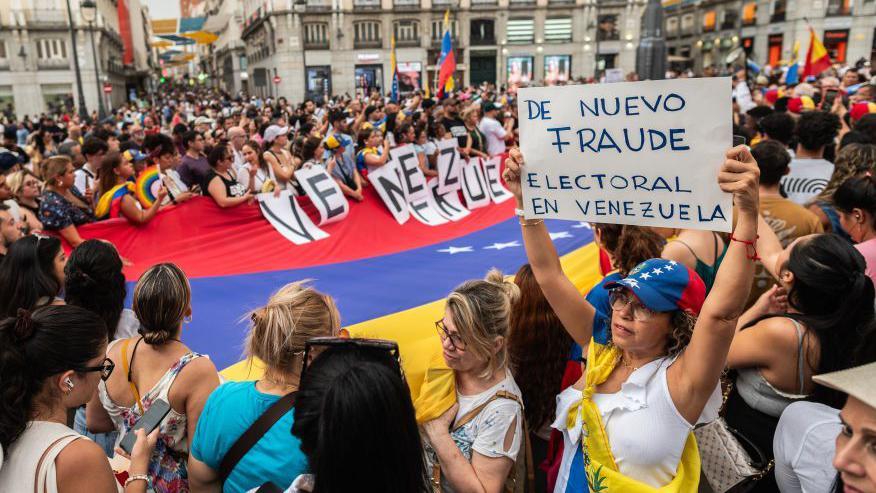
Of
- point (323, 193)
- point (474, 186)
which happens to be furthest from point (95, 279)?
point (474, 186)

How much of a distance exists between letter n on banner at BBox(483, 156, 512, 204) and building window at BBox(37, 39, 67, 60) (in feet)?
151

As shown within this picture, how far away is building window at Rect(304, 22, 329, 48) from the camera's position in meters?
49.7

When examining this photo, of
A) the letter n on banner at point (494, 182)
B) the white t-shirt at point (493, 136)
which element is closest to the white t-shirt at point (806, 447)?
the letter n on banner at point (494, 182)

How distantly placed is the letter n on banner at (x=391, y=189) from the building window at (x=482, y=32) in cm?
4699

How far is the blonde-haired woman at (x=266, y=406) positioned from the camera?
6.62 feet

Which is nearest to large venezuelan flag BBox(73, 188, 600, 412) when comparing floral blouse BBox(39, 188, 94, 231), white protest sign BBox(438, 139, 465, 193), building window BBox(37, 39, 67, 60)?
floral blouse BBox(39, 188, 94, 231)

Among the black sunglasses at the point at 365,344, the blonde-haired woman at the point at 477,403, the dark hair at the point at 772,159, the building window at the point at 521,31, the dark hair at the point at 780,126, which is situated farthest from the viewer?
the building window at the point at 521,31

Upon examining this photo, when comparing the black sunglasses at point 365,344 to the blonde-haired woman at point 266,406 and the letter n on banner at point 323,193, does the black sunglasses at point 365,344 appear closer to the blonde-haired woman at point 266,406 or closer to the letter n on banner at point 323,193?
the blonde-haired woman at point 266,406

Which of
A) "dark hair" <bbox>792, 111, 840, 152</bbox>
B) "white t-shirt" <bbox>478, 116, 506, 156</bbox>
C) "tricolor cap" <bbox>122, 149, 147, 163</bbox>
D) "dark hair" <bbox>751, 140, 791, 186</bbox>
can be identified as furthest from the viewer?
"white t-shirt" <bbox>478, 116, 506, 156</bbox>

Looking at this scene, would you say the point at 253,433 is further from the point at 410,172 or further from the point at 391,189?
the point at 410,172

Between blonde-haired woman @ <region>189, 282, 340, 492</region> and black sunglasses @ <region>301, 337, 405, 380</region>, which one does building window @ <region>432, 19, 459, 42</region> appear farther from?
black sunglasses @ <region>301, 337, 405, 380</region>

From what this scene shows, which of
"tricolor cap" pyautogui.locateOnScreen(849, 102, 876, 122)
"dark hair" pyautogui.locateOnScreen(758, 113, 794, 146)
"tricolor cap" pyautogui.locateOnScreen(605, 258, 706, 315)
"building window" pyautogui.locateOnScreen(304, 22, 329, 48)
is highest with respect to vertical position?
"building window" pyautogui.locateOnScreen(304, 22, 329, 48)

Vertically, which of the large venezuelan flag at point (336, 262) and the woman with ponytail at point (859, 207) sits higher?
the woman with ponytail at point (859, 207)

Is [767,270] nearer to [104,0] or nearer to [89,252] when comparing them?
[89,252]
